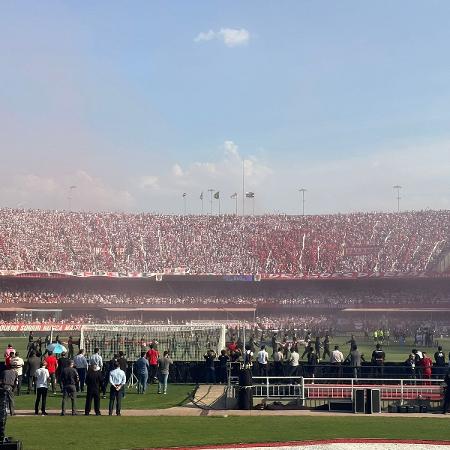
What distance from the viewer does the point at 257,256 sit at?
8131 cm

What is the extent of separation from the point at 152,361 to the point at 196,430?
9.65 metres

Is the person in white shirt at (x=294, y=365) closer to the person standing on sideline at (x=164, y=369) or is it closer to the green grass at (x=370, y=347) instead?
the person standing on sideline at (x=164, y=369)

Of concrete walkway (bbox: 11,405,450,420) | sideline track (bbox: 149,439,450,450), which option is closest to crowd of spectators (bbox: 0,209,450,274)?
concrete walkway (bbox: 11,405,450,420)

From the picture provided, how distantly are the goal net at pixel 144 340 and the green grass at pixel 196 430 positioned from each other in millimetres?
9855

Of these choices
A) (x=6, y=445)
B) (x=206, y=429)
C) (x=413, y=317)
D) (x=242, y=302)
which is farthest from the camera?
(x=242, y=302)

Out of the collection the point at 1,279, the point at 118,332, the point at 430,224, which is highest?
the point at 430,224

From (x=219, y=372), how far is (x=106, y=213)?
2468 inches

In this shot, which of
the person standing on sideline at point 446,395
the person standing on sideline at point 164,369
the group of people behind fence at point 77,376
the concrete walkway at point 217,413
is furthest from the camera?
the person standing on sideline at point 164,369

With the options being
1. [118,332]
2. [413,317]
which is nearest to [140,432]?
[118,332]

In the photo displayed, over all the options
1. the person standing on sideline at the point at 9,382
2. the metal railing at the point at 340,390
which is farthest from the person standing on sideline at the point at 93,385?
the metal railing at the point at 340,390

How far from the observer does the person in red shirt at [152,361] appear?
2662cm

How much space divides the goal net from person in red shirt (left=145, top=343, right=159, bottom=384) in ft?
3.44

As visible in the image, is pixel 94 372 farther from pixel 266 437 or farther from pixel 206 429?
pixel 266 437

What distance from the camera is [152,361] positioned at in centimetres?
2702
